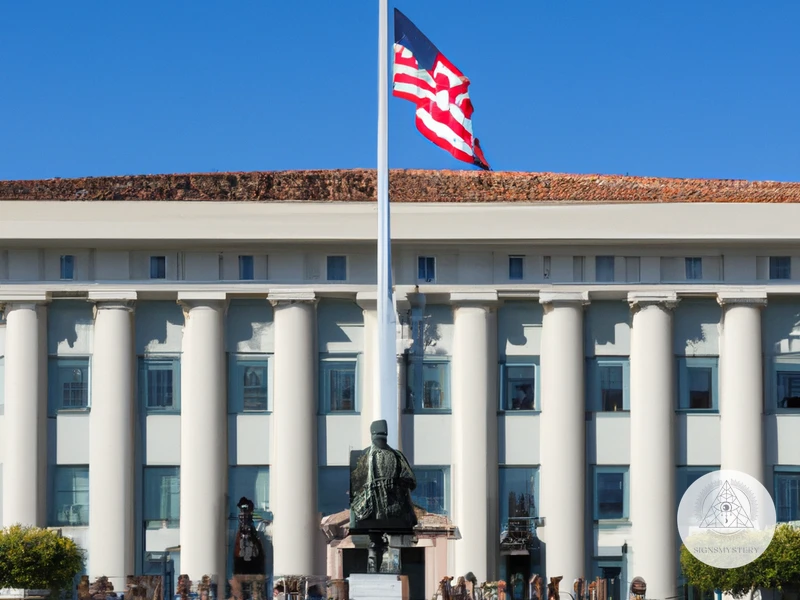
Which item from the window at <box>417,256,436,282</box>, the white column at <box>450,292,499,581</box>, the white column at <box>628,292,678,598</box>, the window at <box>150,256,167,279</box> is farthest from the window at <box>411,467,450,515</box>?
the window at <box>150,256,167,279</box>

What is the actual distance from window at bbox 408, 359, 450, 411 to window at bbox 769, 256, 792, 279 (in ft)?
28.1

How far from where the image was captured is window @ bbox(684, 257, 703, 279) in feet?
156

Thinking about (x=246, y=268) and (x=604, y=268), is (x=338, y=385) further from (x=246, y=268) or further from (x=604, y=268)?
(x=604, y=268)

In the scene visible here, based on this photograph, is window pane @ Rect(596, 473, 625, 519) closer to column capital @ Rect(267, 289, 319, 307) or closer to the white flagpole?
column capital @ Rect(267, 289, 319, 307)

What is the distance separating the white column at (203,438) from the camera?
46.1 meters

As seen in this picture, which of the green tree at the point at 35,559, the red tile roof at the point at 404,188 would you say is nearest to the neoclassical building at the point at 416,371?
the red tile roof at the point at 404,188

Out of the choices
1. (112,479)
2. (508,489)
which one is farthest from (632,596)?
(112,479)

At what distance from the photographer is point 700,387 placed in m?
47.3

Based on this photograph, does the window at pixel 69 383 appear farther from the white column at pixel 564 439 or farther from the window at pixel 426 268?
the white column at pixel 564 439

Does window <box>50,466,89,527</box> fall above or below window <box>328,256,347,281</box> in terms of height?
below

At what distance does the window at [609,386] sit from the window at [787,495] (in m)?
4.23

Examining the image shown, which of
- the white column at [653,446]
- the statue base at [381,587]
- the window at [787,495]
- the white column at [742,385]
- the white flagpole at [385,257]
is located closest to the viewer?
the statue base at [381,587]

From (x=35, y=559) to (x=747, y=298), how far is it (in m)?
18.5

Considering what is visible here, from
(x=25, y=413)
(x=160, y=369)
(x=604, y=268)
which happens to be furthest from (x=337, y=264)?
(x=25, y=413)
